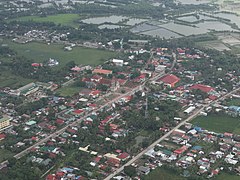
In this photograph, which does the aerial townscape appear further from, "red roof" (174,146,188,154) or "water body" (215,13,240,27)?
"water body" (215,13,240,27)

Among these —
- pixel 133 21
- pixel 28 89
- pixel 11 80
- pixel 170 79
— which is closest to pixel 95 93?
pixel 28 89

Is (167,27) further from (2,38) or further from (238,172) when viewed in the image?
(238,172)

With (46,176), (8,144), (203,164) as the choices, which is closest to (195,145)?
(203,164)

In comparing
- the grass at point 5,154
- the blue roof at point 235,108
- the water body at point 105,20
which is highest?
the water body at point 105,20

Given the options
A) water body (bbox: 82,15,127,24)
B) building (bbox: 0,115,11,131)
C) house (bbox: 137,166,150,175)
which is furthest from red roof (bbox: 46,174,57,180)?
water body (bbox: 82,15,127,24)

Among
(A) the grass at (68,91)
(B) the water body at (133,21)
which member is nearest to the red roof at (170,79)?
(A) the grass at (68,91)

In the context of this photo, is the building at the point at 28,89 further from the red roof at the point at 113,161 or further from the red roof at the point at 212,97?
the red roof at the point at 212,97
